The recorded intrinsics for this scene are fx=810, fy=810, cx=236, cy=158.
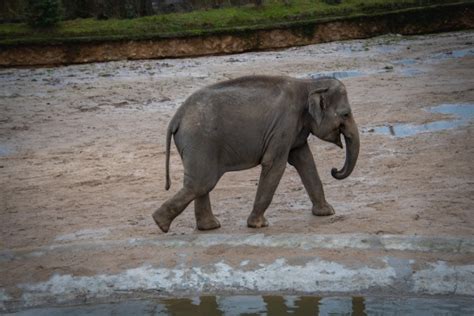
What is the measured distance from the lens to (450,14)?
24672 mm

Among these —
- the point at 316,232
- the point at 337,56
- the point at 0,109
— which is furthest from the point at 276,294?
the point at 337,56

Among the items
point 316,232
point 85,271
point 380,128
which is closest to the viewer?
point 85,271

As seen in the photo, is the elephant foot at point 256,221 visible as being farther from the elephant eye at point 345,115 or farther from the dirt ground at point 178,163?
the elephant eye at point 345,115

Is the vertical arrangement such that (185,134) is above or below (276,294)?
above

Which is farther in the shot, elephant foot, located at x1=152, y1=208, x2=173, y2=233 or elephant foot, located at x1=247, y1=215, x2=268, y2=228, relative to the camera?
elephant foot, located at x1=247, y1=215, x2=268, y2=228

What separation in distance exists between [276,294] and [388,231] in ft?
4.21

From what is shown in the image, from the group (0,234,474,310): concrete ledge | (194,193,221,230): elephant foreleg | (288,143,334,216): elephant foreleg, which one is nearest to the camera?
(0,234,474,310): concrete ledge

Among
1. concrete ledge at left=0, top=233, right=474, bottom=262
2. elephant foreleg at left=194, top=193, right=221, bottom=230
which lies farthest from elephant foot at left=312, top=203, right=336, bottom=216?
elephant foreleg at left=194, top=193, right=221, bottom=230

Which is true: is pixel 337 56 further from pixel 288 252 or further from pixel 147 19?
pixel 288 252

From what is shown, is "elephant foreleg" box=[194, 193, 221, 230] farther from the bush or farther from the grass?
the bush

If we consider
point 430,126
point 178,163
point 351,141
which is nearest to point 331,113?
point 351,141

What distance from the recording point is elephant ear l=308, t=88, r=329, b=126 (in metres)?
7.11

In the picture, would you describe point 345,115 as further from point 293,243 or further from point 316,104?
point 293,243

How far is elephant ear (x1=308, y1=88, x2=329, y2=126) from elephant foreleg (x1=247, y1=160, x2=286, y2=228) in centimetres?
50
